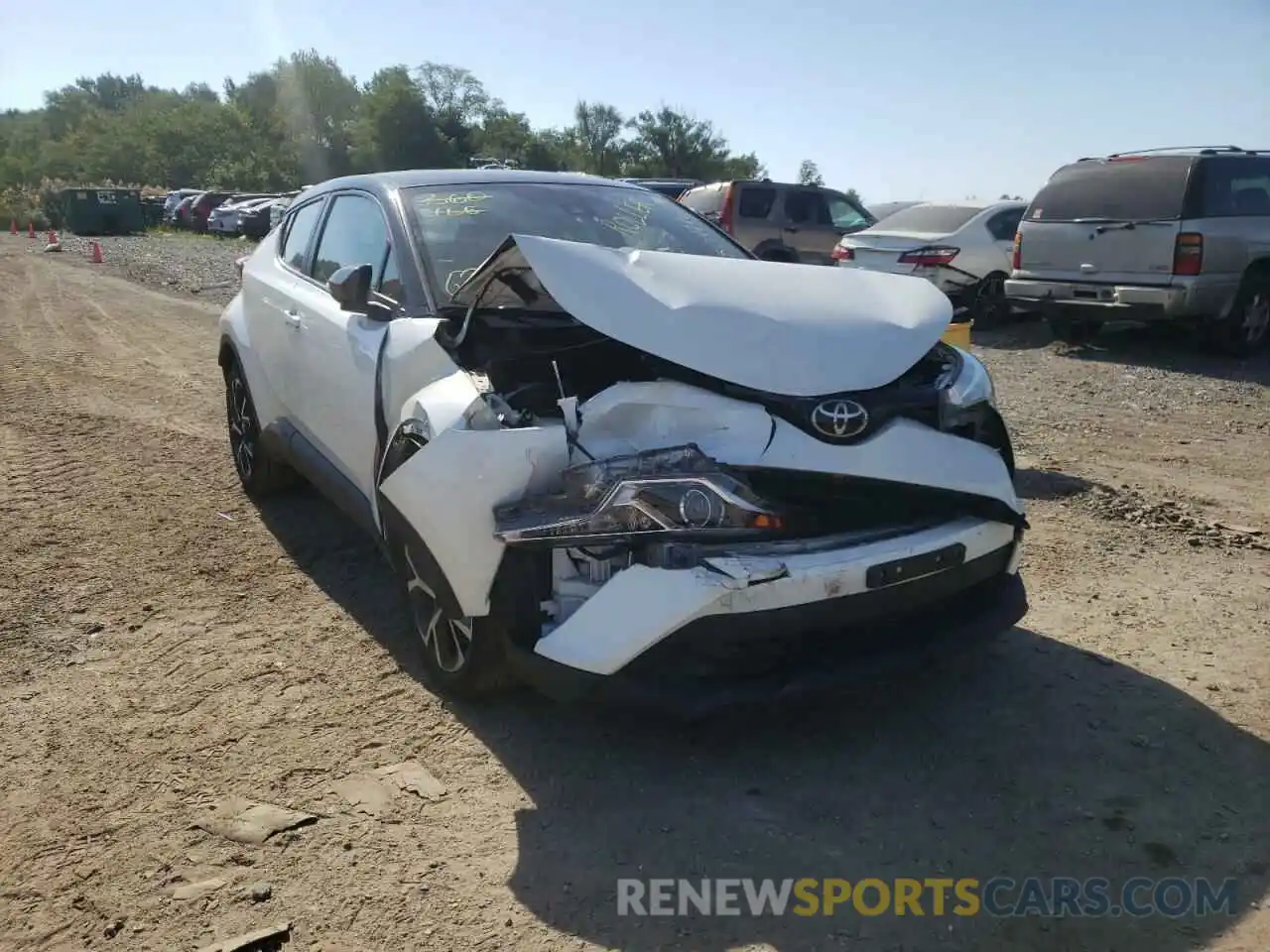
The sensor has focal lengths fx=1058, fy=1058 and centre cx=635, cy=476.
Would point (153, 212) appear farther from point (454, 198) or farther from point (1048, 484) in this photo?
point (1048, 484)

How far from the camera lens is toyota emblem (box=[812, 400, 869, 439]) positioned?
2934 mm

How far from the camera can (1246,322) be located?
9.60 meters

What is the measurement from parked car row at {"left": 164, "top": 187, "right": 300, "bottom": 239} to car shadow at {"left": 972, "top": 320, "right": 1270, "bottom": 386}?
23.9 m

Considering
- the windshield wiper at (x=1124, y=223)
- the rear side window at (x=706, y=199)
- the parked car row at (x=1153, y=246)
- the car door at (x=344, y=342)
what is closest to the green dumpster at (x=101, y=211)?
the rear side window at (x=706, y=199)

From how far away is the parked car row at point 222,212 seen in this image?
31.9 m

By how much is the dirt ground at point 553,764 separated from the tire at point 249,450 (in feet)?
1.19

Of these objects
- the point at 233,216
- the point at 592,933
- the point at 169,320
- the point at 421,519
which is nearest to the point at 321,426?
the point at 421,519

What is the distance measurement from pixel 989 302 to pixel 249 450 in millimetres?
9223

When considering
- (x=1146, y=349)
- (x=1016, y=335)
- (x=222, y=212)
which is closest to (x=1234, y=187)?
(x=1146, y=349)

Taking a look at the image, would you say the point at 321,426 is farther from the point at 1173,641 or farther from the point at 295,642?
the point at 1173,641

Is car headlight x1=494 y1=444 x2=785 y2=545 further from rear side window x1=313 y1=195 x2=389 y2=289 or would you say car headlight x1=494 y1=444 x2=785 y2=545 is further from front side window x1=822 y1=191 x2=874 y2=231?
front side window x1=822 y1=191 x2=874 y2=231

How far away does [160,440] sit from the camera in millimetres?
6957

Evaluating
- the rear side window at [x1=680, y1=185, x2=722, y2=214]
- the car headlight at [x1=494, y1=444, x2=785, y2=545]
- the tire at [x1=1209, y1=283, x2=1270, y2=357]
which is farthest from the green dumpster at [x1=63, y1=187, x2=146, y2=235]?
the car headlight at [x1=494, y1=444, x2=785, y2=545]

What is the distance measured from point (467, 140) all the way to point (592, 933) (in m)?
74.7
